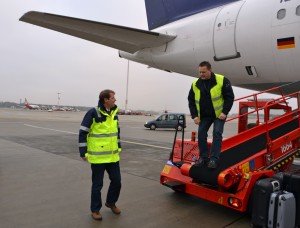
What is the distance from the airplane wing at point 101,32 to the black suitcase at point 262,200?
5.38 meters

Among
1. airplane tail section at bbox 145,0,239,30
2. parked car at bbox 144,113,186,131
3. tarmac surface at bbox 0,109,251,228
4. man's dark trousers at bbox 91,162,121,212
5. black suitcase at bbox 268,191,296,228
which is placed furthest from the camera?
parked car at bbox 144,113,186,131

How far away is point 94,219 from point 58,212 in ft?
2.02

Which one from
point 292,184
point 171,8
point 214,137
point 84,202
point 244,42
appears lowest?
point 84,202

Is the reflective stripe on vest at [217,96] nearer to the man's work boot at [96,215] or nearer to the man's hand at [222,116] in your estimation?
the man's hand at [222,116]

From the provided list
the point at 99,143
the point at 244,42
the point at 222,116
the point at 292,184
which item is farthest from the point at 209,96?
the point at 244,42

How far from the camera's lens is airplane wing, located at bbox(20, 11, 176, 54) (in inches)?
282

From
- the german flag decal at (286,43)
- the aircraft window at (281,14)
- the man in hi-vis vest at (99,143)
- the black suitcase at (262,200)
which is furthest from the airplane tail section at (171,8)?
the black suitcase at (262,200)

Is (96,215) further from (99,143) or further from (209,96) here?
→ (209,96)

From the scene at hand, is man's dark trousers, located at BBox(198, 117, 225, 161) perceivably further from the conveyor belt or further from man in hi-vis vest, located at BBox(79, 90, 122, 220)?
man in hi-vis vest, located at BBox(79, 90, 122, 220)

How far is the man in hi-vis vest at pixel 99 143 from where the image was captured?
432cm

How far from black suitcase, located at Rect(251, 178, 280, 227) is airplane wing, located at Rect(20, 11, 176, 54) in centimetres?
538

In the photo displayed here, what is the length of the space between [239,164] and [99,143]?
197 centimetres

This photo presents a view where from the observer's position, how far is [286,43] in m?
6.61

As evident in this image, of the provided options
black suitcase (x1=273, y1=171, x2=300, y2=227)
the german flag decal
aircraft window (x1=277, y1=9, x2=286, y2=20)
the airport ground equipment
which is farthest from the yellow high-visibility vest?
aircraft window (x1=277, y1=9, x2=286, y2=20)
